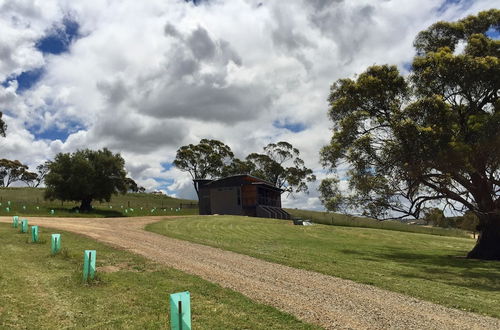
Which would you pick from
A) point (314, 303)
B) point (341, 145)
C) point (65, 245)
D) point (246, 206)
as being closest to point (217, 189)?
point (246, 206)

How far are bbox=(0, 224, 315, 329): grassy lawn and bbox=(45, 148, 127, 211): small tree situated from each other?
1565 inches

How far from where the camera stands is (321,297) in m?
10.9

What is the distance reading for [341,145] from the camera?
81.7 ft

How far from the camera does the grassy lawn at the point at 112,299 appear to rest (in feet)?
26.9

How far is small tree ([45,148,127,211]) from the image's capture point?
52.0 m

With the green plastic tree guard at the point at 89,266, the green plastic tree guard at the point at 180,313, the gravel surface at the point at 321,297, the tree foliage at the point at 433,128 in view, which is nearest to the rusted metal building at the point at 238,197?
the tree foliage at the point at 433,128

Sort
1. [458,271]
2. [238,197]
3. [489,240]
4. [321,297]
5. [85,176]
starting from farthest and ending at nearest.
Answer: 1. [238,197]
2. [85,176]
3. [489,240]
4. [458,271]
5. [321,297]

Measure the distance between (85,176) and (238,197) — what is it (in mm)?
21847

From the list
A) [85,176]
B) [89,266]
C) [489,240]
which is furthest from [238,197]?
[89,266]

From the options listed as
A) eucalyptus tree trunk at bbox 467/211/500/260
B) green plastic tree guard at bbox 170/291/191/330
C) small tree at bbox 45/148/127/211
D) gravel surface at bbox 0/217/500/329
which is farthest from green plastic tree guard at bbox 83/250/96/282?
small tree at bbox 45/148/127/211

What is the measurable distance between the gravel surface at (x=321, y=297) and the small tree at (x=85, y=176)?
1552 inches

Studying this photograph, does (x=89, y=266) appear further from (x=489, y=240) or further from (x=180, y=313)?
(x=489, y=240)

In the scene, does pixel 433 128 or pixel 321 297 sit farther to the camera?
pixel 433 128

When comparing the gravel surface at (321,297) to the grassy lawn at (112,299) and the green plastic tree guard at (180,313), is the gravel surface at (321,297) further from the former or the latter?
the green plastic tree guard at (180,313)
